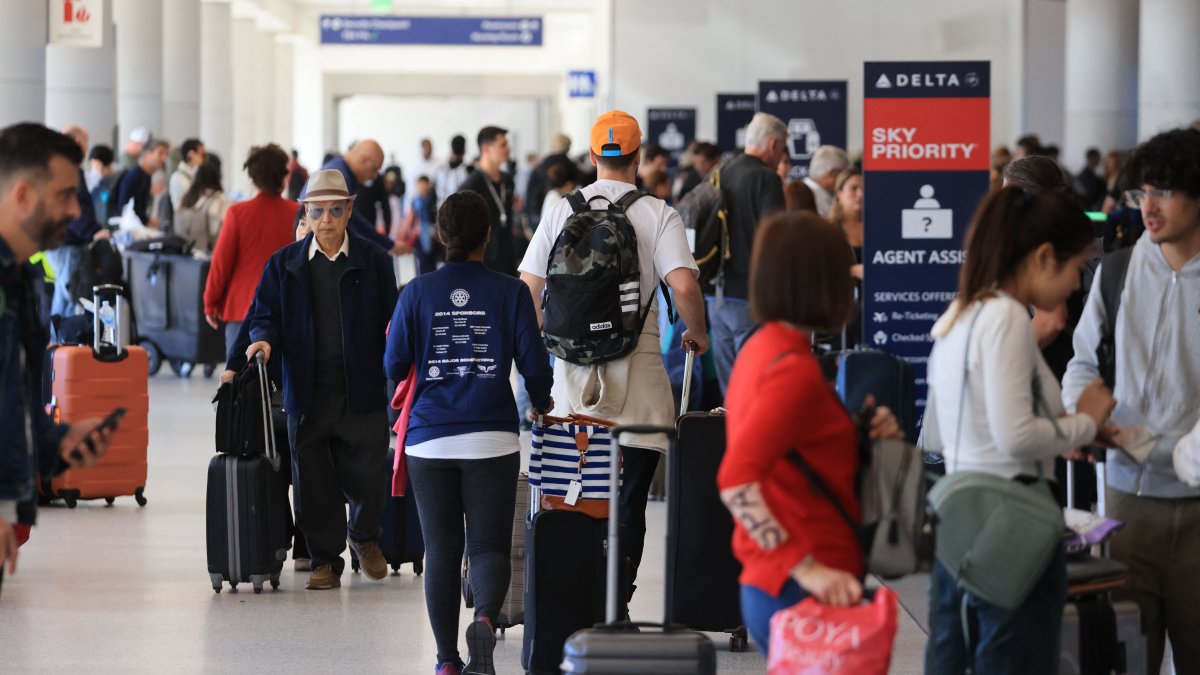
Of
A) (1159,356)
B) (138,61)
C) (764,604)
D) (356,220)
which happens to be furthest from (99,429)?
(138,61)

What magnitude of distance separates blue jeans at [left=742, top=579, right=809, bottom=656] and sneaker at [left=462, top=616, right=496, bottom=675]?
2068 mm

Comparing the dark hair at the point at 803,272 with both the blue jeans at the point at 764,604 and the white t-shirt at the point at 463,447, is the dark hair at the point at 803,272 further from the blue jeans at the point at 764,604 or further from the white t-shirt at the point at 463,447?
the white t-shirt at the point at 463,447

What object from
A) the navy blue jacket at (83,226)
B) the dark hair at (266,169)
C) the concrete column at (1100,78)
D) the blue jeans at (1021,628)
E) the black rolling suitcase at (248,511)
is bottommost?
the black rolling suitcase at (248,511)

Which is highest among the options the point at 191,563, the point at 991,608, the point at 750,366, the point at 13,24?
the point at 13,24

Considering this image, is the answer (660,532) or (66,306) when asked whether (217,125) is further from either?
(660,532)

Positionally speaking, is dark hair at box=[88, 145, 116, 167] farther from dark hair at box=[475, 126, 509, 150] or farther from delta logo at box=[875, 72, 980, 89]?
delta logo at box=[875, 72, 980, 89]

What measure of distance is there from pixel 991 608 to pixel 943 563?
0.44 ft

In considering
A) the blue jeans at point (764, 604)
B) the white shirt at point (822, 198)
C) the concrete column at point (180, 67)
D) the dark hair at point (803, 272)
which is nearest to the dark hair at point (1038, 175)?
the dark hair at point (803, 272)

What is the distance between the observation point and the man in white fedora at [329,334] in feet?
23.2

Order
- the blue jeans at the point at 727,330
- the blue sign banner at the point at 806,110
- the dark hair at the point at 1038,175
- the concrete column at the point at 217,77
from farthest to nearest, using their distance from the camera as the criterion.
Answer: the concrete column at the point at 217,77 < the blue sign banner at the point at 806,110 < the blue jeans at the point at 727,330 < the dark hair at the point at 1038,175

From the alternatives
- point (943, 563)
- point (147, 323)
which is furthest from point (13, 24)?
point (943, 563)

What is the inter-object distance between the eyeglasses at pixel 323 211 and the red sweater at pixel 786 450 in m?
3.76

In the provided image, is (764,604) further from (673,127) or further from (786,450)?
(673,127)

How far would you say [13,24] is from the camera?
1605 centimetres
